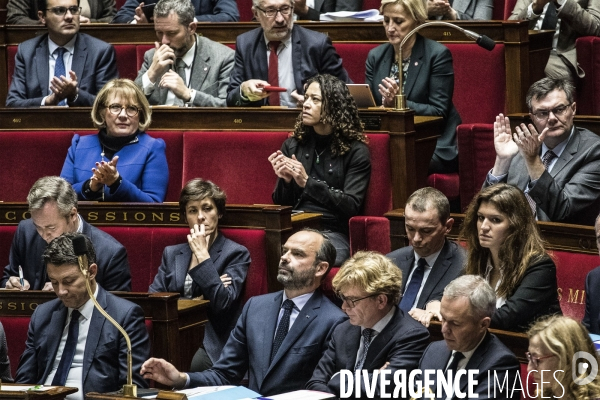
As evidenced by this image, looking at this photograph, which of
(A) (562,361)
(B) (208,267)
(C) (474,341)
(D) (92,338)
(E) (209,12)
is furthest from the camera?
(E) (209,12)

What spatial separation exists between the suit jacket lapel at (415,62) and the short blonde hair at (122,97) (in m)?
0.54

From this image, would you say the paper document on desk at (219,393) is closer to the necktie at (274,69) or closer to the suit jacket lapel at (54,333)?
the suit jacket lapel at (54,333)

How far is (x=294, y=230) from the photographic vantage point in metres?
2.10

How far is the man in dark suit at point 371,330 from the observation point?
1674mm

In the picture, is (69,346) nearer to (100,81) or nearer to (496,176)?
(496,176)

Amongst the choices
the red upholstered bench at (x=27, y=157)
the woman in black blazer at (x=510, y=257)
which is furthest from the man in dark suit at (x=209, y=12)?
the woman in black blazer at (x=510, y=257)

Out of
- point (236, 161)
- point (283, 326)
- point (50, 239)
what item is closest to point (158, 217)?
point (50, 239)

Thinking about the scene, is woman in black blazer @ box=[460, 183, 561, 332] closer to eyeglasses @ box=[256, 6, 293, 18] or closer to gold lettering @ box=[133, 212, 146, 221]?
gold lettering @ box=[133, 212, 146, 221]

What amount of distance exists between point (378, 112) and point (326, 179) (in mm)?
172

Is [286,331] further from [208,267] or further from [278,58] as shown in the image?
[278,58]

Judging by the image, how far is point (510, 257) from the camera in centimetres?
173

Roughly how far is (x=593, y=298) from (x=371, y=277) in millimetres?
334

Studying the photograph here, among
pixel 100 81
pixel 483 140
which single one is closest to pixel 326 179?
pixel 483 140

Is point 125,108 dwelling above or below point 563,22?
below
